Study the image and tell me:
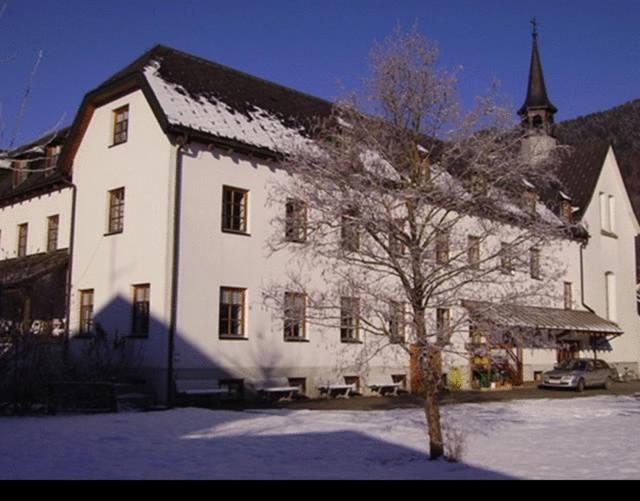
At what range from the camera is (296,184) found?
44.1 ft

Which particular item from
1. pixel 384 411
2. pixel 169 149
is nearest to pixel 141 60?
pixel 169 149

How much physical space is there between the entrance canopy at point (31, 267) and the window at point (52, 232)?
1.13ft

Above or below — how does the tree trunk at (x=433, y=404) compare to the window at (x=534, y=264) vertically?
below

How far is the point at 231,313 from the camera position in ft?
74.0

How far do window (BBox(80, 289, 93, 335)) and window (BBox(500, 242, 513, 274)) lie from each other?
15.4 metres

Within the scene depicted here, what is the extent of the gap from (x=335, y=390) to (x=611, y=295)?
67.5ft

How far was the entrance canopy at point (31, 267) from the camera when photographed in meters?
23.6

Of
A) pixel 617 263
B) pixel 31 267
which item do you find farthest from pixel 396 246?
pixel 617 263

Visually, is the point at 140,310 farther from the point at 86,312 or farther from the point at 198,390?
the point at 198,390

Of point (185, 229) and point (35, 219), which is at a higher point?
point (35, 219)

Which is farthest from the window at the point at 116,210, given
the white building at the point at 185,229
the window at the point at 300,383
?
the window at the point at 300,383

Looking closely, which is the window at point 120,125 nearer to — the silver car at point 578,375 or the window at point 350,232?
the window at point 350,232
